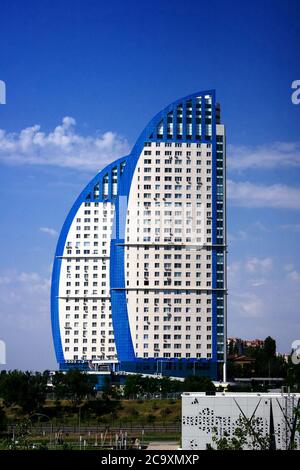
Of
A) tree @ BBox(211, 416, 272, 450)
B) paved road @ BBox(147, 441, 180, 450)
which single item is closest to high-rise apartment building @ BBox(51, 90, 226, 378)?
paved road @ BBox(147, 441, 180, 450)

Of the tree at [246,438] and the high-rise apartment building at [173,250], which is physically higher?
the high-rise apartment building at [173,250]

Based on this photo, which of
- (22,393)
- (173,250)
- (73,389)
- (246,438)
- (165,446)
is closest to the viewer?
(246,438)

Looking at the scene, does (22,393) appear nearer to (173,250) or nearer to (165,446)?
(165,446)

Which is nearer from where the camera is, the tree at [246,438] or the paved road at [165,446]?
the tree at [246,438]

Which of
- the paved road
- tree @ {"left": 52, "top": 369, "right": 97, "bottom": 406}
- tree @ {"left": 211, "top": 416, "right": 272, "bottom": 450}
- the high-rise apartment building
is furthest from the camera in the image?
the high-rise apartment building

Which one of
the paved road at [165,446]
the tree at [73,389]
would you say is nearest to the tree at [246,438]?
the paved road at [165,446]

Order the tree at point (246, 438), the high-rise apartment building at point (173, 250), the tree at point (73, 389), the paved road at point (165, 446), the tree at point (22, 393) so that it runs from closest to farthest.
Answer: the tree at point (246, 438)
the paved road at point (165, 446)
the tree at point (22, 393)
the tree at point (73, 389)
the high-rise apartment building at point (173, 250)

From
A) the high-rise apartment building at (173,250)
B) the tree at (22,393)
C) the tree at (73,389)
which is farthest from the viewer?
the high-rise apartment building at (173,250)

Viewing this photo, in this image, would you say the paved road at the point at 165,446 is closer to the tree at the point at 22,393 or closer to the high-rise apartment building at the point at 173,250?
the tree at the point at 22,393

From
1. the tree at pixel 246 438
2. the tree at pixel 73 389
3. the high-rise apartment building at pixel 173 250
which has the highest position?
the high-rise apartment building at pixel 173 250

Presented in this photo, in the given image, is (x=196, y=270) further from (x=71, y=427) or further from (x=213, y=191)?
(x=71, y=427)

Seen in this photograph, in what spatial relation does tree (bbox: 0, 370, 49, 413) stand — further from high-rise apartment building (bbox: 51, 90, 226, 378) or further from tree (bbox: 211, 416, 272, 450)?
high-rise apartment building (bbox: 51, 90, 226, 378)

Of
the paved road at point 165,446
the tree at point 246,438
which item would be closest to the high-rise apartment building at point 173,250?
the paved road at point 165,446

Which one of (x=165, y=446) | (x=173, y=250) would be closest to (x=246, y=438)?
(x=165, y=446)
